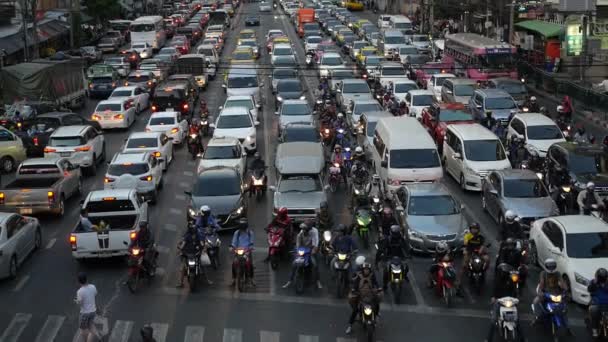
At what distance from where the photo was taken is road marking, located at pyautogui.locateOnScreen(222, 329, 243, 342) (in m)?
16.4

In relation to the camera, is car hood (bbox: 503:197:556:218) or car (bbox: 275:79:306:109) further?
car (bbox: 275:79:306:109)

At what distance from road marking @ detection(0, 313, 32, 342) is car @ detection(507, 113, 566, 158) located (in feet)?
58.0

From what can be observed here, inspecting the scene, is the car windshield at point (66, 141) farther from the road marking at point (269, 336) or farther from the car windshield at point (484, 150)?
the road marking at point (269, 336)

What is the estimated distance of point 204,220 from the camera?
67.2ft

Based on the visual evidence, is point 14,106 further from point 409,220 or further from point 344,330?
point 344,330

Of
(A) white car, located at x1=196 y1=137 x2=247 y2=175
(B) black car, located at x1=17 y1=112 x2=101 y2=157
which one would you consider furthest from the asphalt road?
(B) black car, located at x1=17 y1=112 x2=101 y2=157

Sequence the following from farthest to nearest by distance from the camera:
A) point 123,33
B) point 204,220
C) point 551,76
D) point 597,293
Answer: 1. point 123,33
2. point 551,76
3. point 204,220
4. point 597,293

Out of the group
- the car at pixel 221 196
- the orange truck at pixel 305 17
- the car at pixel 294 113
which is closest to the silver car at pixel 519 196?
the car at pixel 221 196

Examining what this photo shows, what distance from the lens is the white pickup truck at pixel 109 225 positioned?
794 inches

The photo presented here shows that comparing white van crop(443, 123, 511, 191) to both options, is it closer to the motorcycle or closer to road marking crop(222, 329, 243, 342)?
the motorcycle

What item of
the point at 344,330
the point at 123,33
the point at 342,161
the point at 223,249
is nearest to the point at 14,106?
the point at 342,161

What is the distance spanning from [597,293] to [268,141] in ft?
71.8

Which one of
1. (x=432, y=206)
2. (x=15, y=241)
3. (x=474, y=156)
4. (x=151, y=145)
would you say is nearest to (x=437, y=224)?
(x=432, y=206)

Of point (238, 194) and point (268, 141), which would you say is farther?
point (268, 141)
